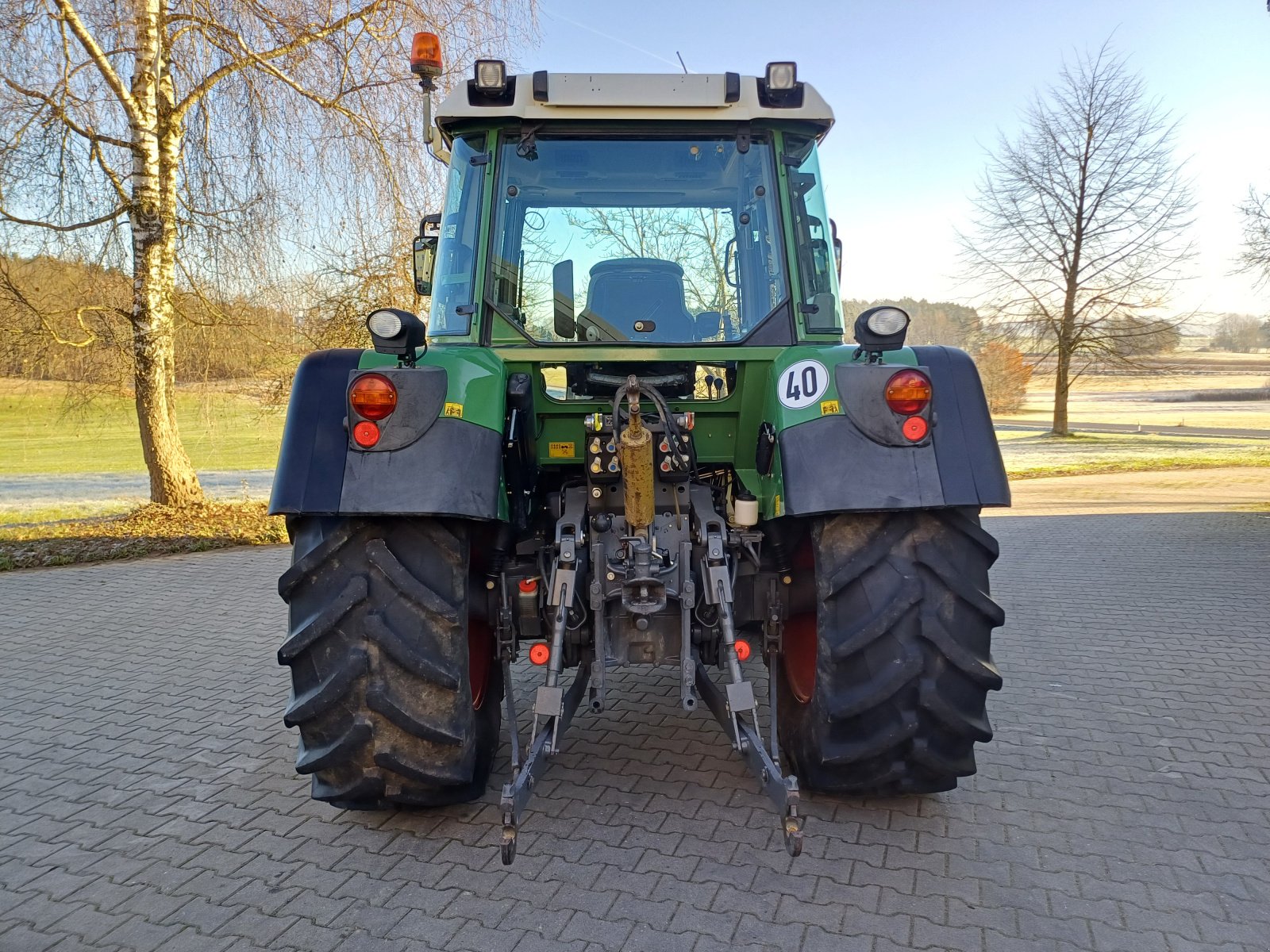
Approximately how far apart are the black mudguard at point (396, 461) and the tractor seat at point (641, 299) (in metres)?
0.84

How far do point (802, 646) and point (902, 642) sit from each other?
Result: 0.71 metres

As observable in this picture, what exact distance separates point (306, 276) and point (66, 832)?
901 cm

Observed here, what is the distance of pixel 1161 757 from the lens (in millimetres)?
3863

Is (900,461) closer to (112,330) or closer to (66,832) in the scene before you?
(66,832)

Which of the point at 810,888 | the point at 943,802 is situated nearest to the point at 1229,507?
the point at 943,802

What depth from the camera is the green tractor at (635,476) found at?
289 cm

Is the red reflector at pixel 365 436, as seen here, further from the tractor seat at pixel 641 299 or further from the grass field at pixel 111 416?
the grass field at pixel 111 416

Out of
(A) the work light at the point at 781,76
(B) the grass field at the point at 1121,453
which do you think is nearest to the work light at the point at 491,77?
(A) the work light at the point at 781,76

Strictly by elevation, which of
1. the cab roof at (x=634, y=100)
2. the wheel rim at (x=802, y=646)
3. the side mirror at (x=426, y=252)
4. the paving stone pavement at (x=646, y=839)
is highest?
the cab roof at (x=634, y=100)

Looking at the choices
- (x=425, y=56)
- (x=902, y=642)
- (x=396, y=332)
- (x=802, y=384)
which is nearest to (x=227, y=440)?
(x=425, y=56)

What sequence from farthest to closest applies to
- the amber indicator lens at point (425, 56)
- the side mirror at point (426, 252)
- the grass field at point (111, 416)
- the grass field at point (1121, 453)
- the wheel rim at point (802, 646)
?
the grass field at point (1121, 453) → the grass field at point (111, 416) → the side mirror at point (426, 252) → the amber indicator lens at point (425, 56) → the wheel rim at point (802, 646)

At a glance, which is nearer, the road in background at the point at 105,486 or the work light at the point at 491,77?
the work light at the point at 491,77

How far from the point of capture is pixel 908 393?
2910 millimetres

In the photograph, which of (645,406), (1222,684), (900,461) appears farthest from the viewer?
(1222,684)
